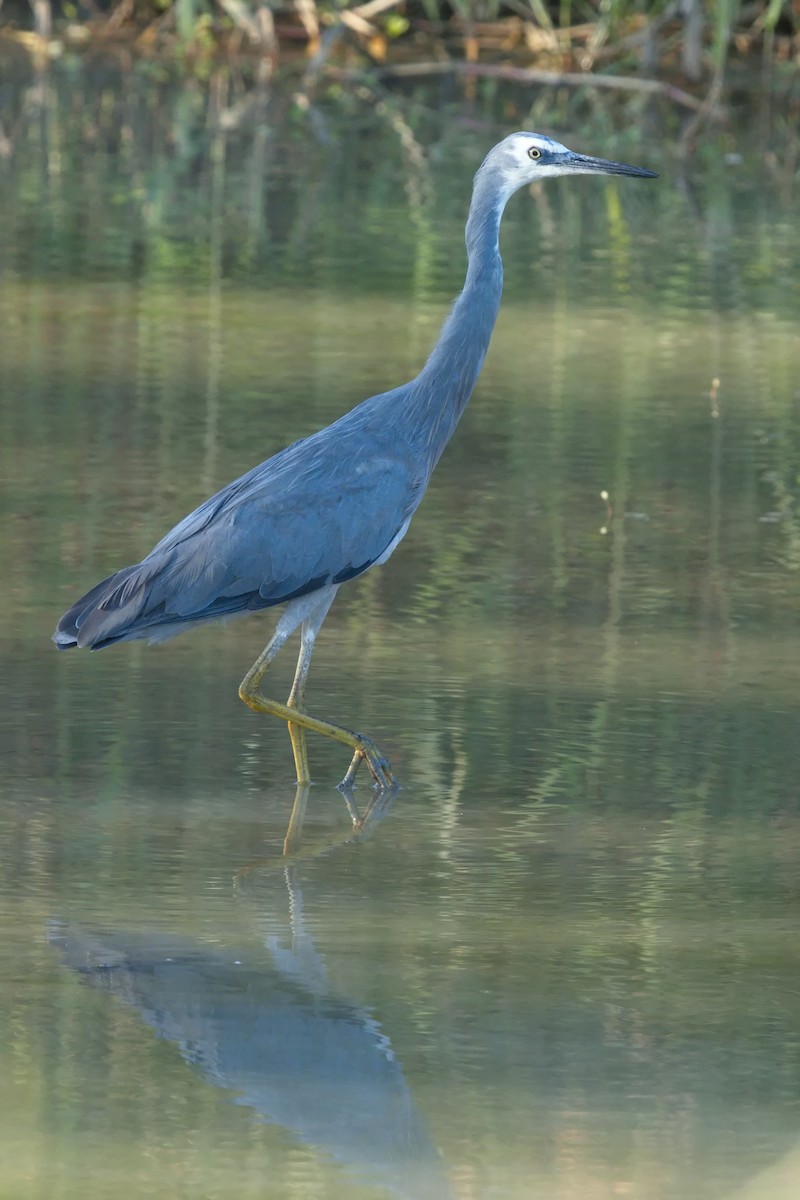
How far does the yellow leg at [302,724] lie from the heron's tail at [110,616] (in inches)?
11.6

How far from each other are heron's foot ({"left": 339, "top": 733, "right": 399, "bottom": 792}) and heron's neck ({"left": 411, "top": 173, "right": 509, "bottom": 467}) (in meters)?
0.89

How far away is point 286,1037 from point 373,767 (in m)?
1.34

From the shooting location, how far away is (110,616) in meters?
5.35

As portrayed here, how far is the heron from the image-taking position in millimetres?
5367

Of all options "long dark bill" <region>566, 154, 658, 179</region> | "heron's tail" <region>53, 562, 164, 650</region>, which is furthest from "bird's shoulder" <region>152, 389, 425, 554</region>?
"long dark bill" <region>566, 154, 658, 179</region>

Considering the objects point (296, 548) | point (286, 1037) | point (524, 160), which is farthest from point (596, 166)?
point (286, 1037)

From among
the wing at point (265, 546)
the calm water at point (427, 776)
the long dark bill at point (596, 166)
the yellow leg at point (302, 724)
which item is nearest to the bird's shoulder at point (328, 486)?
the wing at point (265, 546)

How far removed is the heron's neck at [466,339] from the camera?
231 inches

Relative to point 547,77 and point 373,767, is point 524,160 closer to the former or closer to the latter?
point 373,767

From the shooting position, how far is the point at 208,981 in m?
4.25

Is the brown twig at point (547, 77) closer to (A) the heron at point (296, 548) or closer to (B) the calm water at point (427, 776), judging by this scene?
(B) the calm water at point (427, 776)

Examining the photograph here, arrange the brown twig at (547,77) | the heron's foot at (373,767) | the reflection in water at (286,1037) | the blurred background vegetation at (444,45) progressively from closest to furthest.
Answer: the reflection in water at (286,1037) → the heron's foot at (373,767) → the brown twig at (547,77) → the blurred background vegetation at (444,45)

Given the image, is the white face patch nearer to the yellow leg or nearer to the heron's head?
the heron's head

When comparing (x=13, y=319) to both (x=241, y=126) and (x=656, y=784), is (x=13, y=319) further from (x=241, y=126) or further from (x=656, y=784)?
(x=241, y=126)
